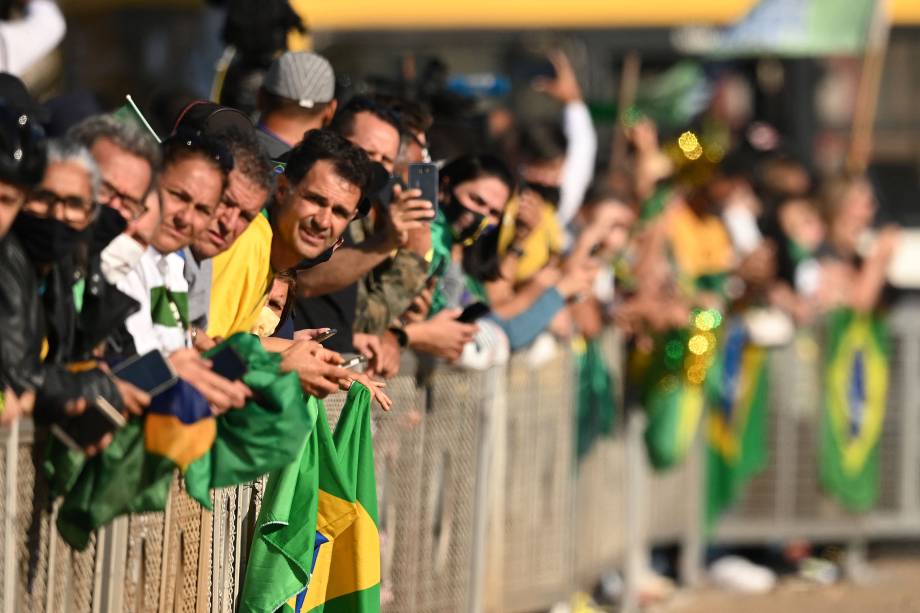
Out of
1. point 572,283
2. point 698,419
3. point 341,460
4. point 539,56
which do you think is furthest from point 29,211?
point 539,56

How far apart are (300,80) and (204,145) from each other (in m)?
1.34

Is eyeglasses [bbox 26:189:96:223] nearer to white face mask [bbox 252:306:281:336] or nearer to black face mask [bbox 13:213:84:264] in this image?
black face mask [bbox 13:213:84:264]

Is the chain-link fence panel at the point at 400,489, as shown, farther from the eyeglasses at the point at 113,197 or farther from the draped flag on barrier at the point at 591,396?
the draped flag on barrier at the point at 591,396

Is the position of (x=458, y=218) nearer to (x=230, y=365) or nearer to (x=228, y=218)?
(x=228, y=218)

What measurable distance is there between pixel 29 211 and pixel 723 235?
27.9ft

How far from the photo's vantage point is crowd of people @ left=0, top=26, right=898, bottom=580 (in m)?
4.81

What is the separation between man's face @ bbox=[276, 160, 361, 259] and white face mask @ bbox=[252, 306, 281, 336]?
0.63 feet

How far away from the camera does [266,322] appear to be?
253 inches

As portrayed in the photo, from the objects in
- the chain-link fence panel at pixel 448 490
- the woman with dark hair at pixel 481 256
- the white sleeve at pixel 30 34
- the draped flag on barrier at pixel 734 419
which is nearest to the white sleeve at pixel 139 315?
the woman with dark hair at pixel 481 256

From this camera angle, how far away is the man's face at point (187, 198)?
5.82 meters

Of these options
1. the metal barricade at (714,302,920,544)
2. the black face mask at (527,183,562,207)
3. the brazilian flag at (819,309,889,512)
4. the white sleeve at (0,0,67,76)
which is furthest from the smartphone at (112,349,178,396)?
the brazilian flag at (819,309,889,512)

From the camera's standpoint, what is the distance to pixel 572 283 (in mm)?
9008

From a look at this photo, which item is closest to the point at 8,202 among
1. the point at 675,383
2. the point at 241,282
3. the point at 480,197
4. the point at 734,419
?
the point at 241,282

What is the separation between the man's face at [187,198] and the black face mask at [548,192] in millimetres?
3854
